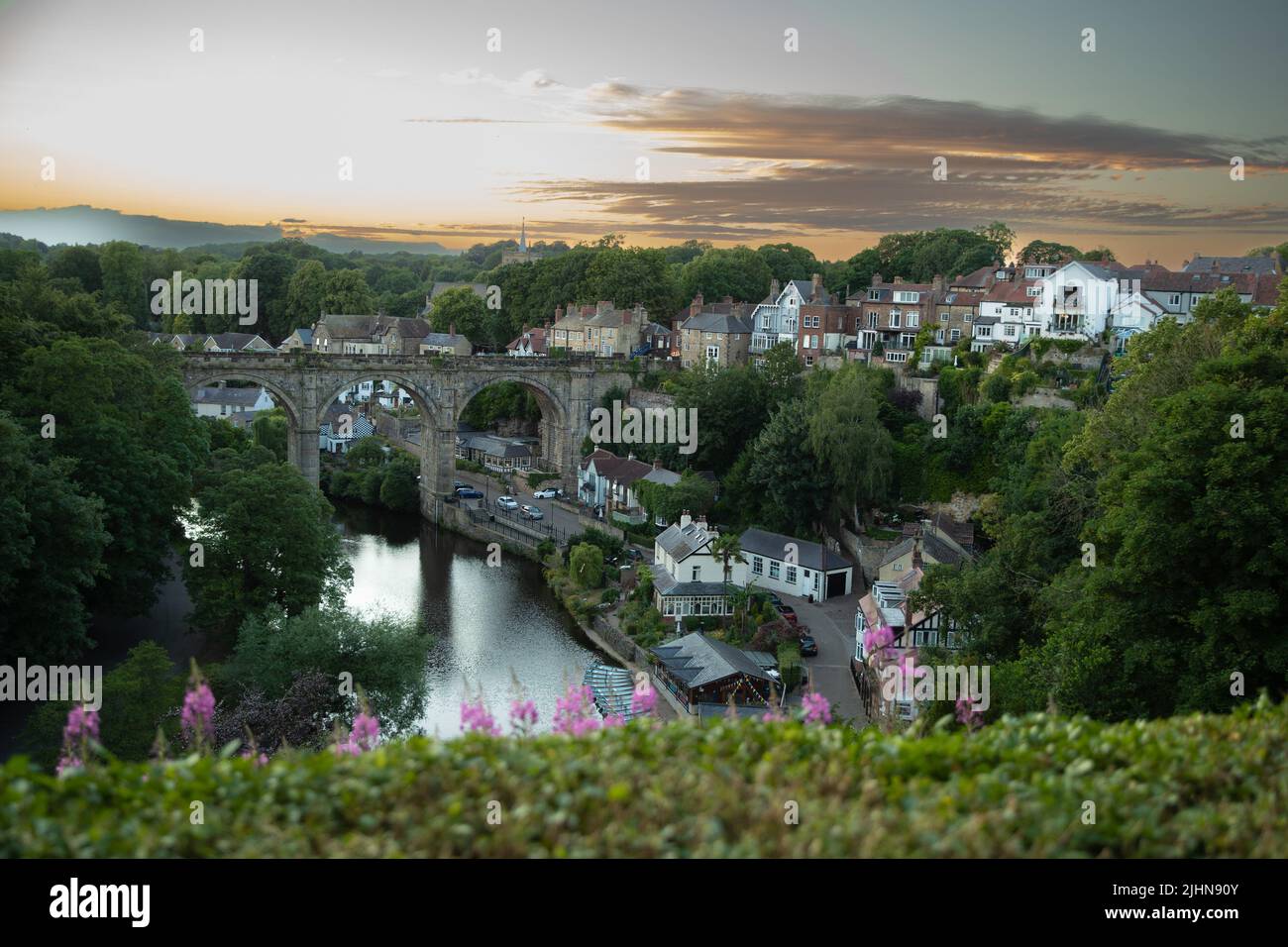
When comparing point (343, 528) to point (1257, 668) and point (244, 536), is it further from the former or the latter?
point (1257, 668)

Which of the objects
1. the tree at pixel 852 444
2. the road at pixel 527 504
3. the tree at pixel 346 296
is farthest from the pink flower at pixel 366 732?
the tree at pixel 346 296

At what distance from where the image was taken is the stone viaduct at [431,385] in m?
43.5

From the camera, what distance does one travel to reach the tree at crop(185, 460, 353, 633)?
24.5m

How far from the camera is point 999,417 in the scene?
118 ft

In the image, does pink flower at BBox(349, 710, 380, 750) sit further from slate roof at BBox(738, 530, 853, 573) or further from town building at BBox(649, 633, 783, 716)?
slate roof at BBox(738, 530, 853, 573)

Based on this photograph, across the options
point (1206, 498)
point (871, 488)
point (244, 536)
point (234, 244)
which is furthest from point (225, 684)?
point (234, 244)

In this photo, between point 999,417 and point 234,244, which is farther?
point 234,244

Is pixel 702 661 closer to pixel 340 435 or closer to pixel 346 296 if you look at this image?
pixel 340 435

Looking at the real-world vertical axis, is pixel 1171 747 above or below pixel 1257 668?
above

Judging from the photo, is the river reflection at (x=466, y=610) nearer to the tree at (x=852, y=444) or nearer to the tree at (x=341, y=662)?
the tree at (x=341, y=662)

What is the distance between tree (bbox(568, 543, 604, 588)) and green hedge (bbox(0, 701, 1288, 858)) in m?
27.1

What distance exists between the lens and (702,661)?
24.9 meters

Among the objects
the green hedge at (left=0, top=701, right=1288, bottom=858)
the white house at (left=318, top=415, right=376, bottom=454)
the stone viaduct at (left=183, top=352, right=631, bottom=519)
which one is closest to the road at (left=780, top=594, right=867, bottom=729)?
the green hedge at (left=0, top=701, right=1288, bottom=858)
